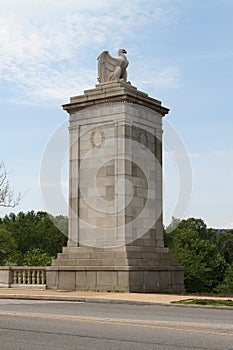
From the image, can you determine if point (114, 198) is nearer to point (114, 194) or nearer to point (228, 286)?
point (114, 194)

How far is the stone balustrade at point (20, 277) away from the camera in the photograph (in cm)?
2797

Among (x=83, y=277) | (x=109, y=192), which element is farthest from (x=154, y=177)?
(x=83, y=277)

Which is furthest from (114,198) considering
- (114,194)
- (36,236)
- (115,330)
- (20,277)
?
(36,236)

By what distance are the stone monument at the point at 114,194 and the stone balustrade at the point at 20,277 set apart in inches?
36.1

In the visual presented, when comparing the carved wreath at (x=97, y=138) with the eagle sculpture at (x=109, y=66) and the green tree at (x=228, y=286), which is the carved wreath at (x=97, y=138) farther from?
the green tree at (x=228, y=286)

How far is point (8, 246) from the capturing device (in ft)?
216

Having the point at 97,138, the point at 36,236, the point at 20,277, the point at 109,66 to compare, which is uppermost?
the point at 109,66

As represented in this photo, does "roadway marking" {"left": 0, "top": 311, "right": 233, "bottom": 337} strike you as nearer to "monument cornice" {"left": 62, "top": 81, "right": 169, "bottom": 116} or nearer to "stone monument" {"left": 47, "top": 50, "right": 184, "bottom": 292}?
"stone monument" {"left": 47, "top": 50, "right": 184, "bottom": 292}

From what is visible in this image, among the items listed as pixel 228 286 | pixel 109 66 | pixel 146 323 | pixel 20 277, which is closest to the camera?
pixel 146 323

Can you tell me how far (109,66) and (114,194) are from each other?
626 cm

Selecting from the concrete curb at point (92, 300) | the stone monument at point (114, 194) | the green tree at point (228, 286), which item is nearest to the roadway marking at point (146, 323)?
the concrete curb at point (92, 300)

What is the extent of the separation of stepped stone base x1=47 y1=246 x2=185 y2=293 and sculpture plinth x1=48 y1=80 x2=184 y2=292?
0.13ft

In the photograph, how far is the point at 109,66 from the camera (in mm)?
29188

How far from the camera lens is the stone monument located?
2620cm
